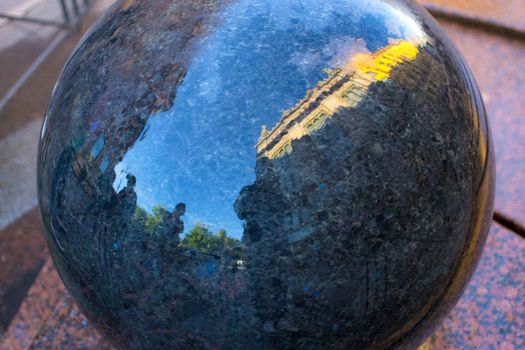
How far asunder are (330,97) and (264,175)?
326mm

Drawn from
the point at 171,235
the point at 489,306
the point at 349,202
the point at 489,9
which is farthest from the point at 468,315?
the point at 489,9

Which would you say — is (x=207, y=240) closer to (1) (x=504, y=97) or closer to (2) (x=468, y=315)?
(2) (x=468, y=315)

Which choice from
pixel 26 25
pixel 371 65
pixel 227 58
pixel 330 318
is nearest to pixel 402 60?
pixel 371 65

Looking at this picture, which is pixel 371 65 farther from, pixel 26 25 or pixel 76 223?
pixel 26 25

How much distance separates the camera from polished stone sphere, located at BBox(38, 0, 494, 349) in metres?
Result: 1.74

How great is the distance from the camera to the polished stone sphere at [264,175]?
1.74 meters

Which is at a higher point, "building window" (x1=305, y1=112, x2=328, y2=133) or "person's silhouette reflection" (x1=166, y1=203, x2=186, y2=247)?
"building window" (x1=305, y1=112, x2=328, y2=133)

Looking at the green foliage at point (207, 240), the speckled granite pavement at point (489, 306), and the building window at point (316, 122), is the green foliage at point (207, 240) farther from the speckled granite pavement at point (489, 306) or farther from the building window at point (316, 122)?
the speckled granite pavement at point (489, 306)

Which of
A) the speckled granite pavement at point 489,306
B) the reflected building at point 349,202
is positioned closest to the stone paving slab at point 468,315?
the speckled granite pavement at point 489,306

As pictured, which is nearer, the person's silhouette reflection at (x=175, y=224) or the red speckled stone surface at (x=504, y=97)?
the person's silhouette reflection at (x=175, y=224)

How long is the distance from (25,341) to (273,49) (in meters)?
2.44

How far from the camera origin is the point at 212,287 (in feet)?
5.87

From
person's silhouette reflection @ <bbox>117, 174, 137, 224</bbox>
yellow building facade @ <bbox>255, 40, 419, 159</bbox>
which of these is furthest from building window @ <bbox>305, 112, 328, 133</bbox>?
person's silhouette reflection @ <bbox>117, 174, 137, 224</bbox>

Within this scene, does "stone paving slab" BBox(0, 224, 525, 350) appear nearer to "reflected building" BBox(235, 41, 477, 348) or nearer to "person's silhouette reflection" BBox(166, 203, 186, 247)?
"reflected building" BBox(235, 41, 477, 348)
